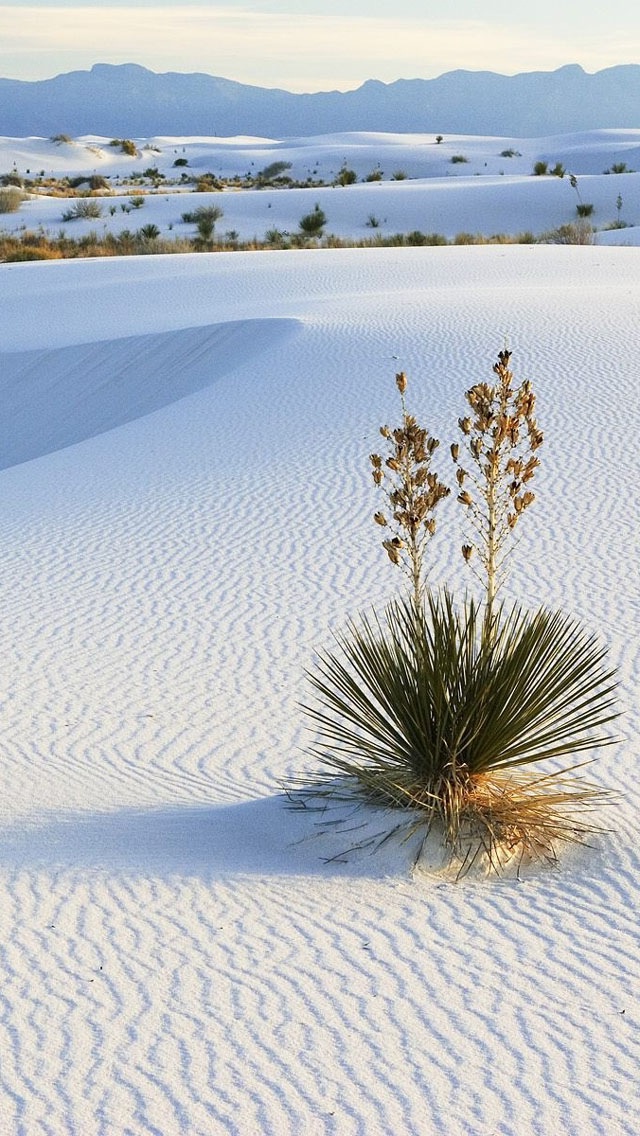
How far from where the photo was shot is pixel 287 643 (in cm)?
747

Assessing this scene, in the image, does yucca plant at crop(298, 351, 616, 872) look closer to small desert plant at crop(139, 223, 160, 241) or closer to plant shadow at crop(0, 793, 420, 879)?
plant shadow at crop(0, 793, 420, 879)

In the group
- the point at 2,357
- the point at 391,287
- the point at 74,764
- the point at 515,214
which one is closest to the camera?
the point at 74,764

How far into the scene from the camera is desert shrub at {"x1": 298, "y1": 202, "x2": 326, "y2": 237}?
33331 millimetres

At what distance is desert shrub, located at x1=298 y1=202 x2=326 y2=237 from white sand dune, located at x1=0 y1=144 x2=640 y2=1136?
747 inches

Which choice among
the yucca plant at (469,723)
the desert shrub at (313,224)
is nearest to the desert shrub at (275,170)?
the desert shrub at (313,224)

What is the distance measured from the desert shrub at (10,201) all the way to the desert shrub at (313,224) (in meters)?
9.32

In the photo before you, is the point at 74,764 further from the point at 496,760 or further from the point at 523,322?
the point at 523,322

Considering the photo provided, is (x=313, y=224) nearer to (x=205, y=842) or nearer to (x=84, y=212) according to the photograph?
(x=84, y=212)

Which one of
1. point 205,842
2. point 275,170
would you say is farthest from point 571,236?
point 275,170

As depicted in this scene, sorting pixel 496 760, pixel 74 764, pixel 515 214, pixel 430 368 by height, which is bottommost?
pixel 74 764

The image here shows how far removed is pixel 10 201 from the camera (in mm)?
39438

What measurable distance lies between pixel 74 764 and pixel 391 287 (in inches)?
592

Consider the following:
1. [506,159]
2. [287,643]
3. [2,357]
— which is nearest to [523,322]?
[2,357]

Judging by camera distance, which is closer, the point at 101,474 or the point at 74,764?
the point at 74,764
